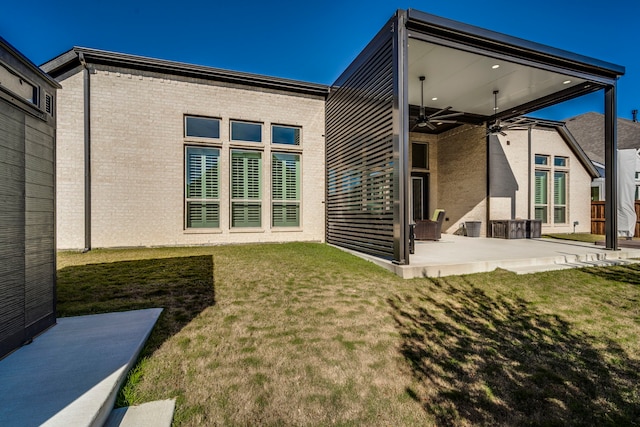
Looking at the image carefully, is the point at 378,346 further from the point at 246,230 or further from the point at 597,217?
the point at 597,217

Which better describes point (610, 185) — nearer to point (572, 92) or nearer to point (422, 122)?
point (572, 92)

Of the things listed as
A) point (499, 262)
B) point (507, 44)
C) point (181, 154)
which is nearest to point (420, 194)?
point (507, 44)

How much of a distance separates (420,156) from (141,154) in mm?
10031

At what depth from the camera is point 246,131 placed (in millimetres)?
8352

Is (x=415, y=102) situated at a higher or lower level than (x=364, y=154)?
higher

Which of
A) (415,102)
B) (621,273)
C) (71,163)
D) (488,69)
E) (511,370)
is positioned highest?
(415,102)

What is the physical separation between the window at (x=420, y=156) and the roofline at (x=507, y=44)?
217 inches

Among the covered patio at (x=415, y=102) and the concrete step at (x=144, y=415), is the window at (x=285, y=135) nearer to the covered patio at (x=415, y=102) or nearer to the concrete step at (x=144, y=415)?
the covered patio at (x=415, y=102)

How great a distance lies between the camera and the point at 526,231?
9836 mm

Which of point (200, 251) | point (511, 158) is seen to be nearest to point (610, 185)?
point (511, 158)

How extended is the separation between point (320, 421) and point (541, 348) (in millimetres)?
2161

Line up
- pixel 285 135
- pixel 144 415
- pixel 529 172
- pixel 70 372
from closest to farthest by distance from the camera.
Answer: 1. pixel 144 415
2. pixel 70 372
3. pixel 285 135
4. pixel 529 172

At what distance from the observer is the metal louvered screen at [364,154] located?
17.8ft

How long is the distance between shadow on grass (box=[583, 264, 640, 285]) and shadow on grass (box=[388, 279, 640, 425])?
291 cm
